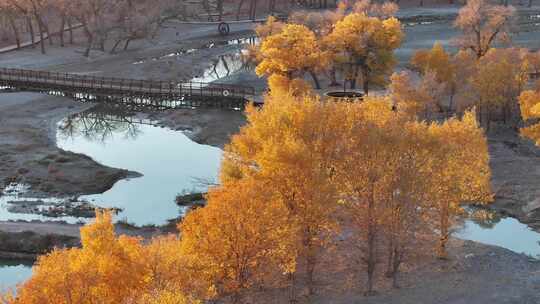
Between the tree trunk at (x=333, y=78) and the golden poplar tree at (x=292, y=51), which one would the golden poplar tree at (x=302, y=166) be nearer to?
the golden poplar tree at (x=292, y=51)

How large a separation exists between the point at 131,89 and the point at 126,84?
41.2 inches

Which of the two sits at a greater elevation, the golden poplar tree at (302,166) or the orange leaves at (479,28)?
the orange leaves at (479,28)

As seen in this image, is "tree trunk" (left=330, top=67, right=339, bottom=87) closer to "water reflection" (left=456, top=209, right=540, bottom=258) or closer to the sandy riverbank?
the sandy riverbank

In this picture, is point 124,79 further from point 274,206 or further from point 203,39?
point 274,206

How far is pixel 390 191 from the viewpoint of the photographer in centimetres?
3216

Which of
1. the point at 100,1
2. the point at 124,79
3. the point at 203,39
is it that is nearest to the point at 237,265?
the point at 124,79

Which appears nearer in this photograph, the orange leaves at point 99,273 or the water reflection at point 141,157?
the orange leaves at point 99,273

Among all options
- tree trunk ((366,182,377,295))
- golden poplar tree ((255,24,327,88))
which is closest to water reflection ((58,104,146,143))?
golden poplar tree ((255,24,327,88))

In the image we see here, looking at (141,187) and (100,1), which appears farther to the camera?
(100,1)

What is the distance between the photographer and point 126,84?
77750mm

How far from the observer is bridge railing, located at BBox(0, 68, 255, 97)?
73912mm

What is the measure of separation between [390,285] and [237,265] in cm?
858

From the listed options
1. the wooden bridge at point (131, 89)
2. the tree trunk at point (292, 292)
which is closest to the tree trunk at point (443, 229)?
the tree trunk at point (292, 292)

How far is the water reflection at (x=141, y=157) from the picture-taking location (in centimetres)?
4869
